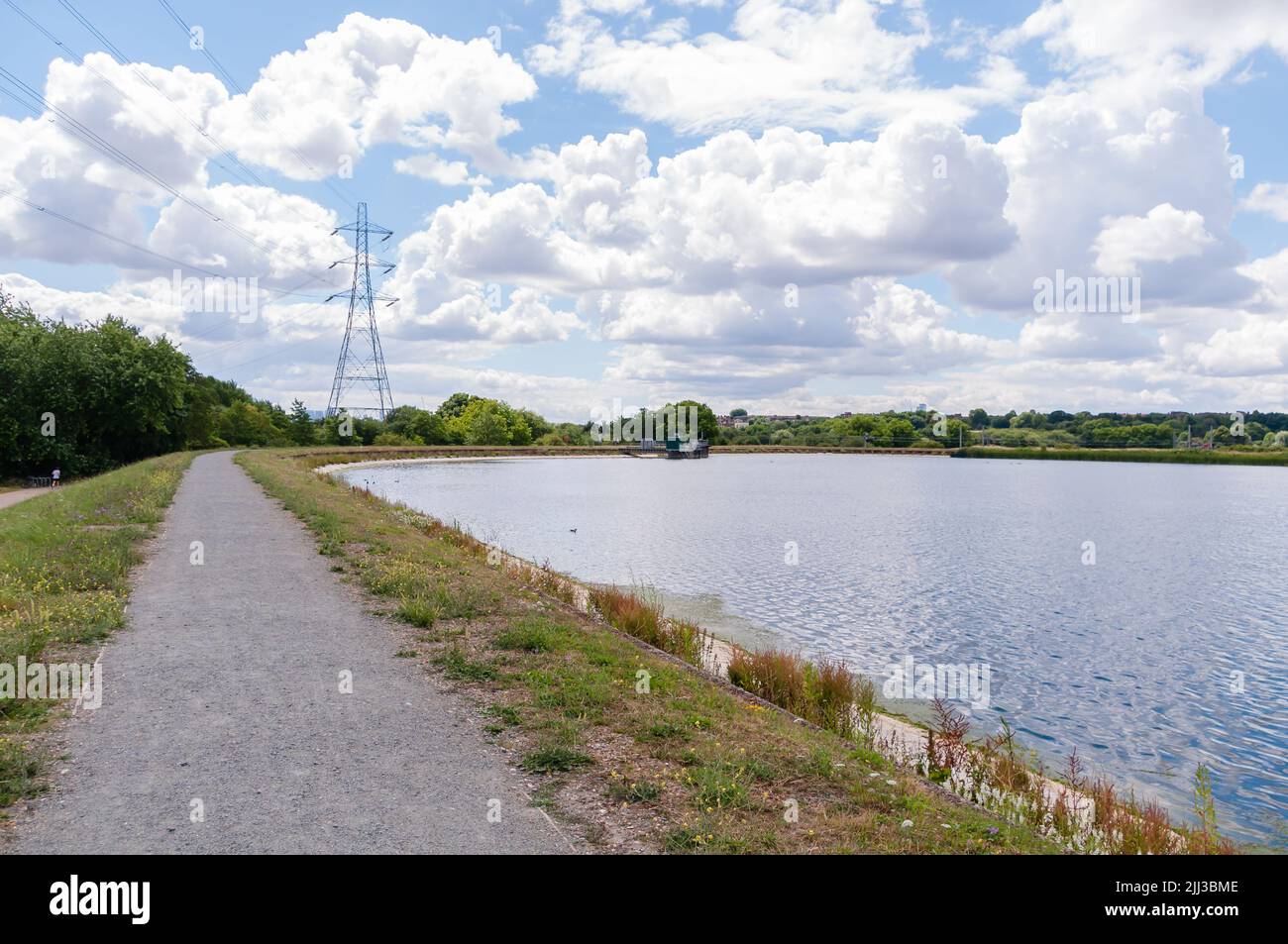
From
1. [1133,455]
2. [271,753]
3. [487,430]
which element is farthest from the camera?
[1133,455]

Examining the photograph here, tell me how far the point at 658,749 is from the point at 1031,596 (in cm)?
2166

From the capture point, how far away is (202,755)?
24.5 feet

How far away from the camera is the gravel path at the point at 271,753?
19.4ft

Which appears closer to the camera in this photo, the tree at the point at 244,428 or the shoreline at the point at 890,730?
the shoreline at the point at 890,730

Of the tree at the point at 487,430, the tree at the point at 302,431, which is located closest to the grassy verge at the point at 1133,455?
the tree at the point at 487,430

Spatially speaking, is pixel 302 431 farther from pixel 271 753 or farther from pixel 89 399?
pixel 271 753

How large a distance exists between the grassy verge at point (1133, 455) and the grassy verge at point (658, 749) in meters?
183

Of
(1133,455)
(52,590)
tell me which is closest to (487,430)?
(1133,455)

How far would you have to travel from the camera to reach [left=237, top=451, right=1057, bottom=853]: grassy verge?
631 cm

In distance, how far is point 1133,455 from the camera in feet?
552

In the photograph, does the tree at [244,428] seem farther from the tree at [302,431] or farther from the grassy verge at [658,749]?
the grassy verge at [658,749]

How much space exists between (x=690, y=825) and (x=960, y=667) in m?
12.9
